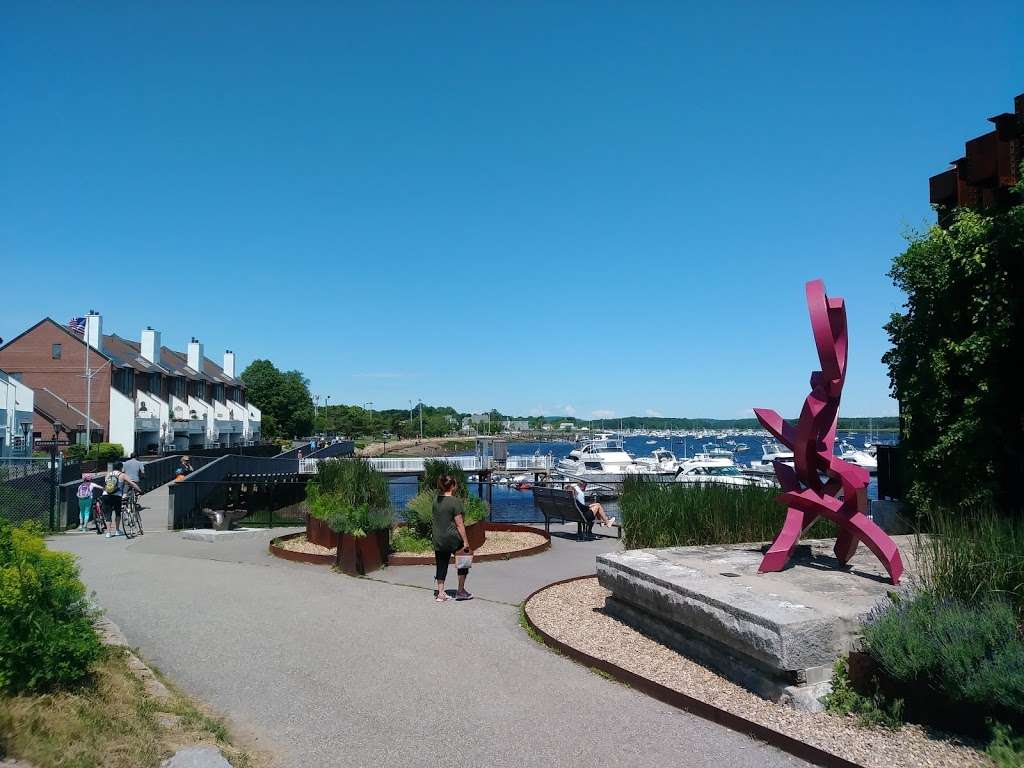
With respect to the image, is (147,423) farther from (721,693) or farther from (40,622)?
(721,693)

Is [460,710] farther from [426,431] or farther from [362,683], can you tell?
[426,431]

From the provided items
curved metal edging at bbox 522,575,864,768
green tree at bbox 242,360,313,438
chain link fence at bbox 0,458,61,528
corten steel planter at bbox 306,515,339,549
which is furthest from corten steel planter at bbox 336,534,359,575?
green tree at bbox 242,360,313,438

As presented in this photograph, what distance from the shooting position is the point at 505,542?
564 inches

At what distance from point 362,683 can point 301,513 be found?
15836mm

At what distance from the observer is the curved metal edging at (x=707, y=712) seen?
4922mm

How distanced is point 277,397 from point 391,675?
10985 centimetres

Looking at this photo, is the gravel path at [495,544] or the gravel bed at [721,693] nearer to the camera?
the gravel bed at [721,693]

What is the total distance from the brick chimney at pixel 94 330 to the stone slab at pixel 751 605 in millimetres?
51166

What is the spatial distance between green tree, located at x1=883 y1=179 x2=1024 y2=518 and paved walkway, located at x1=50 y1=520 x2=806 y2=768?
605cm

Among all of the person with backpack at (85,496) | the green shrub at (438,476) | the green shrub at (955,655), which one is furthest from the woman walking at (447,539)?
the person with backpack at (85,496)

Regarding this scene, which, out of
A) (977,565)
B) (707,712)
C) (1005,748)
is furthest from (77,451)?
(1005,748)

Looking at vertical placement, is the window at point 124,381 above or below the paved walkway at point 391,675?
above

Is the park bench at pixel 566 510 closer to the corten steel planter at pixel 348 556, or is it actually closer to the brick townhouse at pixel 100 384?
the corten steel planter at pixel 348 556

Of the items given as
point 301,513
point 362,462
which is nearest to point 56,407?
point 301,513
